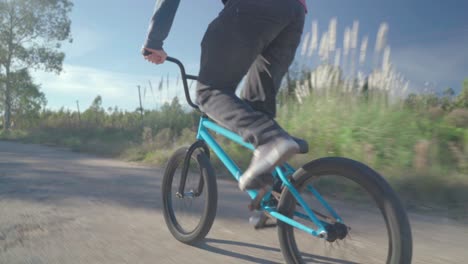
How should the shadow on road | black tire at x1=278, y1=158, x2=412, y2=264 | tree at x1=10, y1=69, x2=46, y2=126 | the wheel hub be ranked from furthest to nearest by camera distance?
1. tree at x1=10, y1=69, x2=46, y2=126
2. the shadow on road
3. the wheel hub
4. black tire at x1=278, y1=158, x2=412, y2=264

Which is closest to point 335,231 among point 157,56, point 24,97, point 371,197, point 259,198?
point 371,197

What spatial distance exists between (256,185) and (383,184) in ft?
1.72

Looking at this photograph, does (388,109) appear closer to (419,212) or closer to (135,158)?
(419,212)

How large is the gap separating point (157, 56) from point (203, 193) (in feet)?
2.94

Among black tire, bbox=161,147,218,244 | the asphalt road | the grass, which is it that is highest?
the grass

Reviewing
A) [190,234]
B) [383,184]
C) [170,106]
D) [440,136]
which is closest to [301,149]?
[383,184]

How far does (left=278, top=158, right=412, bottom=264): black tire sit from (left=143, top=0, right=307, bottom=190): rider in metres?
0.14

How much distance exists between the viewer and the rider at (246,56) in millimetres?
1481

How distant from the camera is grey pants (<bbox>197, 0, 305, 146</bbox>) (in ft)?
5.10

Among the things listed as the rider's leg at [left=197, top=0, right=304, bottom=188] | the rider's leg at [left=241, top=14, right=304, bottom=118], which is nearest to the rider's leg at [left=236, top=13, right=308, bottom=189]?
the rider's leg at [left=241, top=14, right=304, bottom=118]

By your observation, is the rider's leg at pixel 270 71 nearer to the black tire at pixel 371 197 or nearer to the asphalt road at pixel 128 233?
the black tire at pixel 371 197

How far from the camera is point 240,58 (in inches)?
63.6

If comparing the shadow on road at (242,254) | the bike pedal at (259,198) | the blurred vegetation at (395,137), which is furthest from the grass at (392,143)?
the bike pedal at (259,198)

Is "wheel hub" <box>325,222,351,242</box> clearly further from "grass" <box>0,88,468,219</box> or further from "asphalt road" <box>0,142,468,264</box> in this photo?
"grass" <box>0,88,468,219</box>
